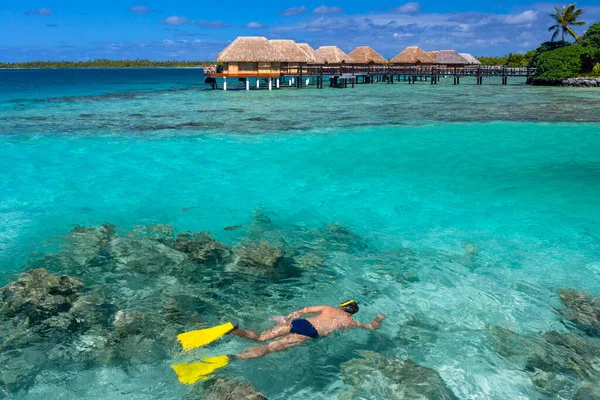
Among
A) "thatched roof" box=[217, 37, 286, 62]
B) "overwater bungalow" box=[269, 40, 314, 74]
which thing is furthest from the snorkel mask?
"overwater bungalow" box=[269, 40, 314, 74]

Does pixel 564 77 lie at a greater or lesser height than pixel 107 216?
greater

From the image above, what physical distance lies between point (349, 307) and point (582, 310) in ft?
11.2

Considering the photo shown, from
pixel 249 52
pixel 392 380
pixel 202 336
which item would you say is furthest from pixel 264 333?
pixel 249 52

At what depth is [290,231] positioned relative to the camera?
33.7ft

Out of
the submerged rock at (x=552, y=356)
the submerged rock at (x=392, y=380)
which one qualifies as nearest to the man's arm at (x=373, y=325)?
the submerged rock at (x=392, y=380)

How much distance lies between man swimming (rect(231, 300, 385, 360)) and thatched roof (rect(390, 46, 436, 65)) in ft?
187

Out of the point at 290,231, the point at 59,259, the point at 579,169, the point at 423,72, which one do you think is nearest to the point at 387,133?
the point at 579,169

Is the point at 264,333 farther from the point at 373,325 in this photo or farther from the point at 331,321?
the point at 373,325

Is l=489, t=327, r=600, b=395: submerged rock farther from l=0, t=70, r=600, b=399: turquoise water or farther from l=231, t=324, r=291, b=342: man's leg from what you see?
l=231, t=324, r=291, b=342: man's leg

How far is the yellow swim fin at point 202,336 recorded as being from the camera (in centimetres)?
602

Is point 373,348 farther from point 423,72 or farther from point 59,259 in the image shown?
point 423,72

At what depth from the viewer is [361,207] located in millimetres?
12102

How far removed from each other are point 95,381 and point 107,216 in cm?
656

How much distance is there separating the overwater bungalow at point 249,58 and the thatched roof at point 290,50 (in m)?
3.43
